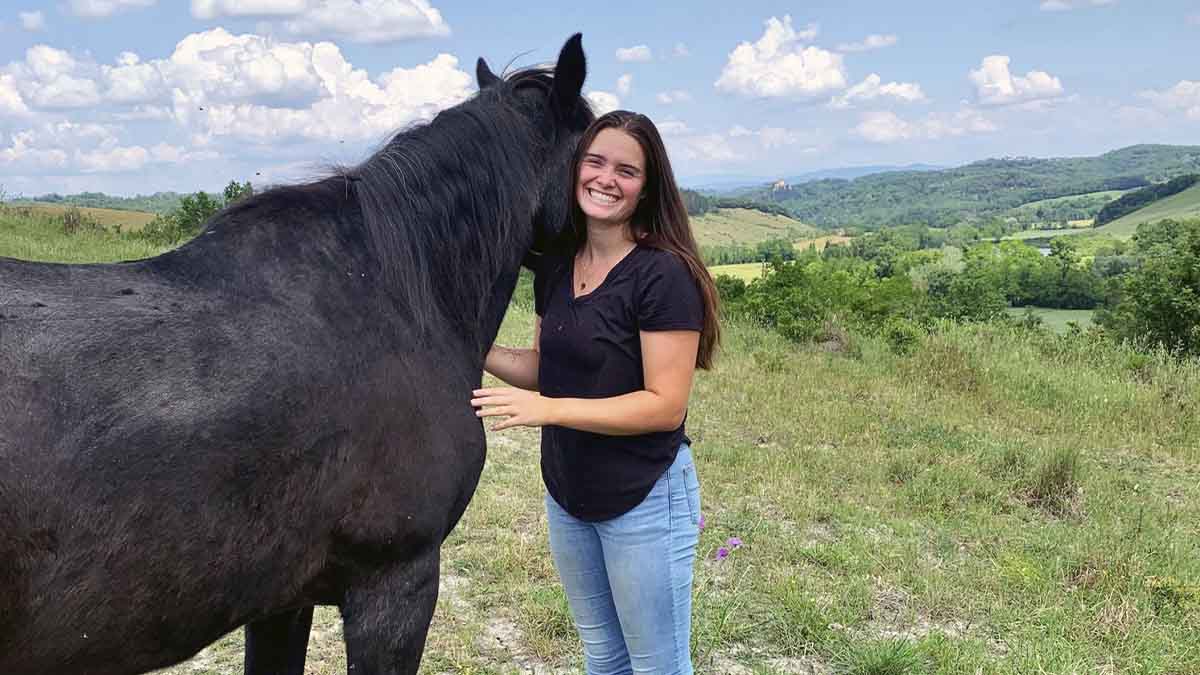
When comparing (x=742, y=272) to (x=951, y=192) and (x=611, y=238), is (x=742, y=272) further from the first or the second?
(x=951, y=192)

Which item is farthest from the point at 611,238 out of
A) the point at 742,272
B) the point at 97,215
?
the point at 742,272

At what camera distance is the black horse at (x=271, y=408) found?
61.3 inches

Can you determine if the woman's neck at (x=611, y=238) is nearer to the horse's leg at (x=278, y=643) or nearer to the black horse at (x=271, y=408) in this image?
the black horse at (x=271, y=408)

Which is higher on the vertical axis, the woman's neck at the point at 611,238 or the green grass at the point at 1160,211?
the woman's neck at the point at 611,238

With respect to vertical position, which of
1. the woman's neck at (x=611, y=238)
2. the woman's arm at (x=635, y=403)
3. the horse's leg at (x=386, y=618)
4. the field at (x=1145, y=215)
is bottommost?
the field at (x=1145, y=215)

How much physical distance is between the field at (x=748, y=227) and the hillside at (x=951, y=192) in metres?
45.3

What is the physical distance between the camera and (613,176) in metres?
2.23

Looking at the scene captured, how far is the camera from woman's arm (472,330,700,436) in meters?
2.09

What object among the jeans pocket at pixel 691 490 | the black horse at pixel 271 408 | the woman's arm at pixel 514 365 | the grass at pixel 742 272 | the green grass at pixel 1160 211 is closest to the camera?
the black horse at pixel 271 408

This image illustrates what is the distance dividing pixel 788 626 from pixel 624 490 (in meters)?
1.98

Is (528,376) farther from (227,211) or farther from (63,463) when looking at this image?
(63,463)

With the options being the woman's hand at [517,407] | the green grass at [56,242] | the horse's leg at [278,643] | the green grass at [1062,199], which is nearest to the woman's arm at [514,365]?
the woman's hand at [517,407]

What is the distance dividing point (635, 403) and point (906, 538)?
3538 mm

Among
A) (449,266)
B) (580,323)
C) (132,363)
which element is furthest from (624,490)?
(132,363)
